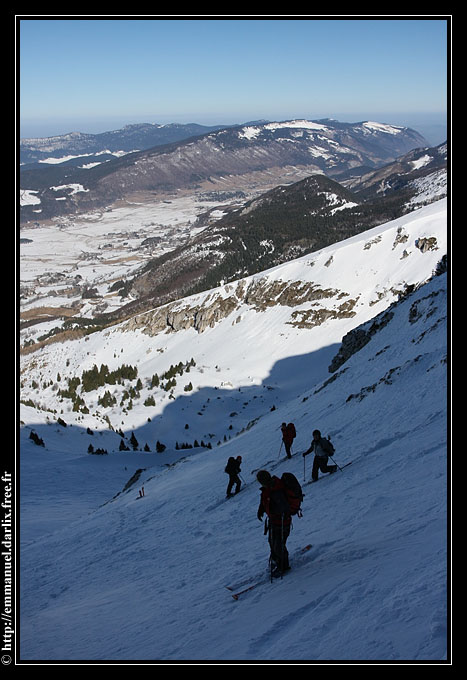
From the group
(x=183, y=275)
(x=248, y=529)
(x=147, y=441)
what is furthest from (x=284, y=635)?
(x=183, y=275)

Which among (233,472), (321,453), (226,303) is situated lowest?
(233,472)

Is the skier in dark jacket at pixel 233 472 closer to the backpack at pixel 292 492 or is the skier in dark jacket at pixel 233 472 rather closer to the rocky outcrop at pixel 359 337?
the backpack at pixel 292 492

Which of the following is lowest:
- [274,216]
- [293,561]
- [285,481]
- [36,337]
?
[36,337]

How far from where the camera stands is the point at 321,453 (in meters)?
10.8

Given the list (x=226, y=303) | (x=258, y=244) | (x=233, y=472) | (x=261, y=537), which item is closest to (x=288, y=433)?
(x=233, y=472)

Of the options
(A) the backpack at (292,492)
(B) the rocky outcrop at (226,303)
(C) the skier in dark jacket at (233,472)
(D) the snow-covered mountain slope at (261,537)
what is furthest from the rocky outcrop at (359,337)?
(B) the rocky outcrop at (226,303)

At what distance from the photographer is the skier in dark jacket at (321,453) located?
10.6 meters

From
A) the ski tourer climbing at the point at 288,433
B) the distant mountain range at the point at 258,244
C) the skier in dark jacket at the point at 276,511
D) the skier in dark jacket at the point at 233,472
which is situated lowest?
the skier in dark jacket at the point at 233,472

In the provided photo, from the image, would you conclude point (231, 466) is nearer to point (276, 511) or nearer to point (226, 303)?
point (276, 511)

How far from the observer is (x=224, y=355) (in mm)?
55812

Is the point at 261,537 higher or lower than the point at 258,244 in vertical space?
lower
